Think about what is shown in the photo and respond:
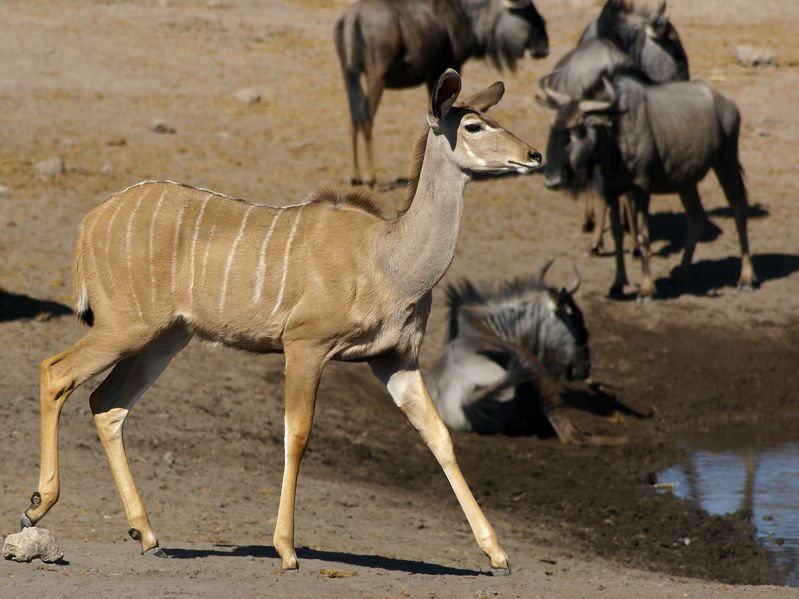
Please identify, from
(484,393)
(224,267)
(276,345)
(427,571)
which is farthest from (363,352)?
(484,393)

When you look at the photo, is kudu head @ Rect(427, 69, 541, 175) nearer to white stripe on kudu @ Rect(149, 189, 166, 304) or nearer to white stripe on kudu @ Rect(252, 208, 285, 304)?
white stripe on kudu @ Rect(252, 208, 285, 304)

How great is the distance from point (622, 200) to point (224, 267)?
28.7 feet

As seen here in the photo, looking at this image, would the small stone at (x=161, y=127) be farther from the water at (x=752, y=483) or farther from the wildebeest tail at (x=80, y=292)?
the wildebeest tail at (x=80, y=292)

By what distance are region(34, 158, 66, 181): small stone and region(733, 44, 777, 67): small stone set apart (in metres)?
10.9

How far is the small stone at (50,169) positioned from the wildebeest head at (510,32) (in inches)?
215

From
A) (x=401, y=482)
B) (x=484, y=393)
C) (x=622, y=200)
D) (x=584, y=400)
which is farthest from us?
(x=622, y=200)

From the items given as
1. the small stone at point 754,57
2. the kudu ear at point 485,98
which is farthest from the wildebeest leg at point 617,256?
the small stone at point 754,57

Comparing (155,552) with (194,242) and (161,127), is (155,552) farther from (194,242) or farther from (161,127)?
(161,127)

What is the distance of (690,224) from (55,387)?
8258 mm

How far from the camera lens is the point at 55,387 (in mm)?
4859

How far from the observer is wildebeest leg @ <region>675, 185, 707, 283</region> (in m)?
11.7

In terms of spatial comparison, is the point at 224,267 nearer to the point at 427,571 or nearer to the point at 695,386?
the point at 427,571

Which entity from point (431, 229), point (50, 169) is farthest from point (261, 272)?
point (50, 169)

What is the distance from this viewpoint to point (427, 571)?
201 inches
